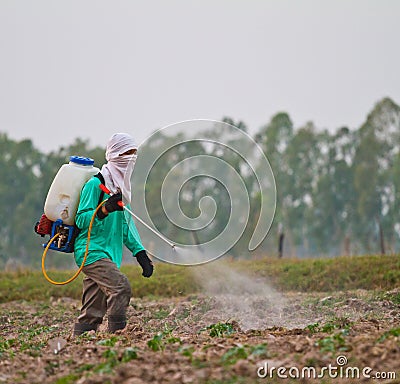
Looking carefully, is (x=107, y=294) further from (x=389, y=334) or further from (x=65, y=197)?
(x=389, y=334)

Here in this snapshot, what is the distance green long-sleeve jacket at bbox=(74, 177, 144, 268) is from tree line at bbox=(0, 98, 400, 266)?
141 ft

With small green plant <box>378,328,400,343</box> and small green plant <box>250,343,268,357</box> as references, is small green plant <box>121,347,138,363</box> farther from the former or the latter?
small green plant <box>378,328,400,343</box>

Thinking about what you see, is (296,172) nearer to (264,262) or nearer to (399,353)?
(264,262)

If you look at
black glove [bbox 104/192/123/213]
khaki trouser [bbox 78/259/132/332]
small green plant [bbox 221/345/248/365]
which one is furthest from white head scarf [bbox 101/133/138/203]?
small green plant [bbox 221/345/248/365]

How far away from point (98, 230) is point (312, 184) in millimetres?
51649

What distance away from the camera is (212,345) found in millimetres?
6504

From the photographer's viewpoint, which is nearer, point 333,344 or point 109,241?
point 333,344

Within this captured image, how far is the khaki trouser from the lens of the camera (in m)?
8.20

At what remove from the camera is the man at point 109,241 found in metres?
8.21

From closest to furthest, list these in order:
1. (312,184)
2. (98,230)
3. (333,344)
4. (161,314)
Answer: (333,344)
(98,230)
(161,314)
(312,184)

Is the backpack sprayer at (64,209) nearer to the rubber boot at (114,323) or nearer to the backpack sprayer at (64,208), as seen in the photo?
the backpack sprayer at (64,208)

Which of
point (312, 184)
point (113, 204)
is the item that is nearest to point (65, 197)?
point (113, 204)

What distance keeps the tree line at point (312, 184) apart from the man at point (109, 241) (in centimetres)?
4307

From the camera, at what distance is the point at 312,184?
59312 millimetres
